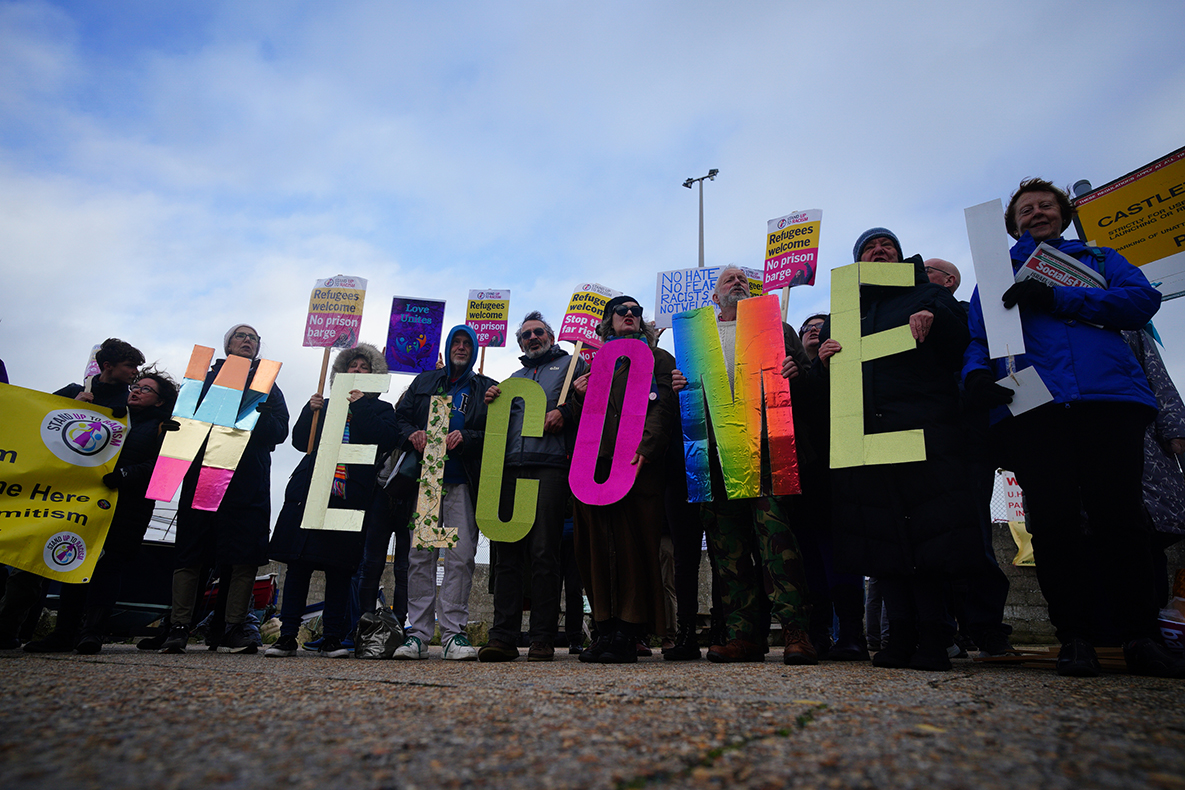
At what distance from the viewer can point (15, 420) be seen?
3.94m

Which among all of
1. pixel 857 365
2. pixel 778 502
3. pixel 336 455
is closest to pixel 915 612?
pixel 778 502

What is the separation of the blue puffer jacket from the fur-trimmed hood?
4.10 m

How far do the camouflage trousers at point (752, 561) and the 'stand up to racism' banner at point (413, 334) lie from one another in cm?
307

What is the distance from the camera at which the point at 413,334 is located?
5.62 meters

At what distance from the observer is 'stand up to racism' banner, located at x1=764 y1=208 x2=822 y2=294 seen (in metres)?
4.75

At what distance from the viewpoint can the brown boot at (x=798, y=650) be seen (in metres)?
2.96

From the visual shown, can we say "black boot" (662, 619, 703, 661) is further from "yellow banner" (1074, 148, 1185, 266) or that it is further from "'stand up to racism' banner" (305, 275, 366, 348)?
"yellow banner" (1074, 148, 1185, 266)

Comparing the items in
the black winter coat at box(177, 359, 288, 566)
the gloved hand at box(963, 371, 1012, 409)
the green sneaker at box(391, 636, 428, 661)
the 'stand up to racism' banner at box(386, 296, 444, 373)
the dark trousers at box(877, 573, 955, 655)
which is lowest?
the green sneaker at box(391, 636, 428, 661)

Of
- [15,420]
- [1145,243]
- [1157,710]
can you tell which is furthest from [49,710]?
[1145,243]

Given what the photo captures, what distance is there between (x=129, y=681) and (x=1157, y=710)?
9.35ft

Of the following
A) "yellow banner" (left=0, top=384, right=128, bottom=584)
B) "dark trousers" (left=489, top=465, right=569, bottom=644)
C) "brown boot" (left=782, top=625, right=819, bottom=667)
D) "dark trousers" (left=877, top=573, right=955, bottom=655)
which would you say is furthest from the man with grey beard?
"yellow banner" (left=0, top=384, right=128, bottom=584)

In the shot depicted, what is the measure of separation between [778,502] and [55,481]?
4.27 meters

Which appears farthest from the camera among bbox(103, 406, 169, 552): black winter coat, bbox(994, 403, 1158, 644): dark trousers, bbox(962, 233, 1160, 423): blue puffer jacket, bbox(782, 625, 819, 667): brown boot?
bbox(103, 406, 169, 552): black winter coat

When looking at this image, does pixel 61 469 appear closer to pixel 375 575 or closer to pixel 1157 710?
pixel 375 575
